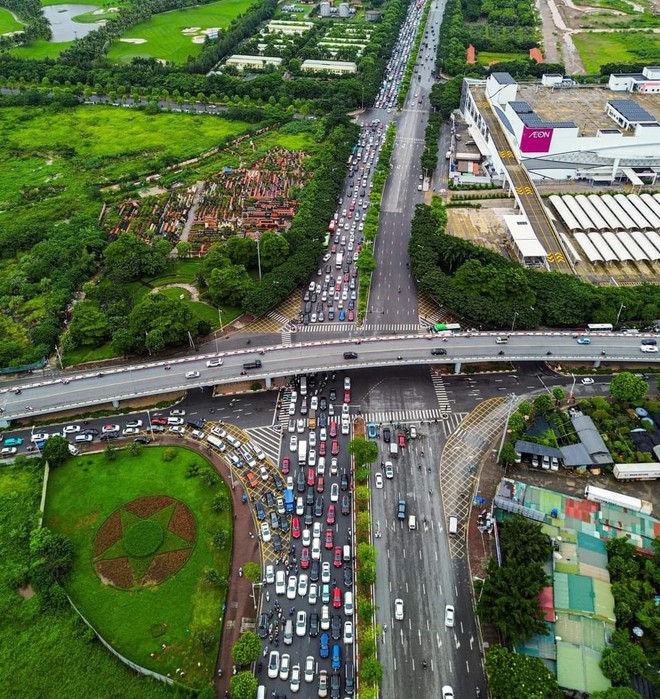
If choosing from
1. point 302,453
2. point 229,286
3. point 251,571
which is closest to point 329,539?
point 251,571

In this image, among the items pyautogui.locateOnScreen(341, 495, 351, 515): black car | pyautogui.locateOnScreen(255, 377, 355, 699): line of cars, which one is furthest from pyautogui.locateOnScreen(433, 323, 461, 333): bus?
pyautogui.locateOnScreen(341, 495, 351, 515): black car

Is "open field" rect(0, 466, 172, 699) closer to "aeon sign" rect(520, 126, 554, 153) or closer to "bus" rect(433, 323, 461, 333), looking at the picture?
"bus" rect(433, 323, 461, 333)

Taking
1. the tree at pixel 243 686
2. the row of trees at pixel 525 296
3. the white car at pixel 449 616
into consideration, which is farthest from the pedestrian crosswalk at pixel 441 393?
the tree at pixel 243 686

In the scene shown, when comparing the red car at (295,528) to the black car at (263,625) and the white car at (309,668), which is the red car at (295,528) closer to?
the black car at (263,625)

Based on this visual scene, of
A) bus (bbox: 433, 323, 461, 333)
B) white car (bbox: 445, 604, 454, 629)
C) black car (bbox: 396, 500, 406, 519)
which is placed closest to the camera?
white car (bbox: 445, 604, 454, 629)

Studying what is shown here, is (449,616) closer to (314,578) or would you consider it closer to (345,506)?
(314,578)

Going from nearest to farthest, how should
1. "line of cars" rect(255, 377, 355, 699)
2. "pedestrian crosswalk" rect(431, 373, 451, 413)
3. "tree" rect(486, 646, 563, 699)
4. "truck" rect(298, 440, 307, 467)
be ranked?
1. "tree" rect(486, 646, 563, 699)
2. "line of cars" rect(255, 377, 355, 699)
3. "truck" rect(298, 440, 307, 467)
4. "pedestrian crosswalk" rect(431, 373, 451, 413)
